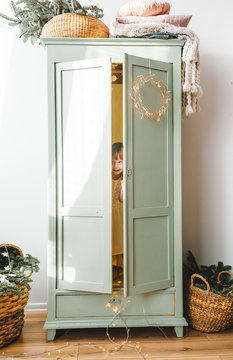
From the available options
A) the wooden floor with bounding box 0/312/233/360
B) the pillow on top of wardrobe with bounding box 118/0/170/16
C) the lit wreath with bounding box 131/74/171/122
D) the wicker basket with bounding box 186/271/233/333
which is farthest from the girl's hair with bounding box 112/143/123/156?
the wooden floor with bounding box 0/312/233/360

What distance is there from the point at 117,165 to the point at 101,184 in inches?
7.1

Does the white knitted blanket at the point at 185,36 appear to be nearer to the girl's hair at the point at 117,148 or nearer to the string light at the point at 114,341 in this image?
the girl's hair at the point at 117,148

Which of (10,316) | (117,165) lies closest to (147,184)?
(117,165)

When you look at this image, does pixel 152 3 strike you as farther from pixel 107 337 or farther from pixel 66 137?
pixel 107 337

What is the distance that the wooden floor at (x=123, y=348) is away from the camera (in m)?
1.93

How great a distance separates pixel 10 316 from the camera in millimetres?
2029

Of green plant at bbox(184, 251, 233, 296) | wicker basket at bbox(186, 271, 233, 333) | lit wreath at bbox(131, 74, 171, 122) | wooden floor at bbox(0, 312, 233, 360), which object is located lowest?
wooden floor at bbox(0, 312, 233, 360)

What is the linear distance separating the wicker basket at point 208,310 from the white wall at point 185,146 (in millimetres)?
544

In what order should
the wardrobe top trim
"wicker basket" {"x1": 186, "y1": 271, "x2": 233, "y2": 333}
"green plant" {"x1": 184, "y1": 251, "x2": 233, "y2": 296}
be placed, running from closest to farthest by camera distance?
the wardrobe top trim → "wicker basket" {"x1": 186, "y1": 271, "x2": 233, "y2": 333} → "green plant" {"x1": 184, "y1": 251, "x2": 233, "y2": 296}

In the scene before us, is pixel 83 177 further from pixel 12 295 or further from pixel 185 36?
pixel 185 36

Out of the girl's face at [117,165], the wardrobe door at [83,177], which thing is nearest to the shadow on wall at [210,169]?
the girl's face at [117,165]

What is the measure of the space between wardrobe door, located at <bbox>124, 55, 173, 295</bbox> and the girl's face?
112 millimetres

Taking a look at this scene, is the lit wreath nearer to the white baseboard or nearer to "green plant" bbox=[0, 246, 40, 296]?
"green plant" bbox=[0, 246, 40, 296]

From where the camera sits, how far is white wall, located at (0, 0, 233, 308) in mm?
2607
